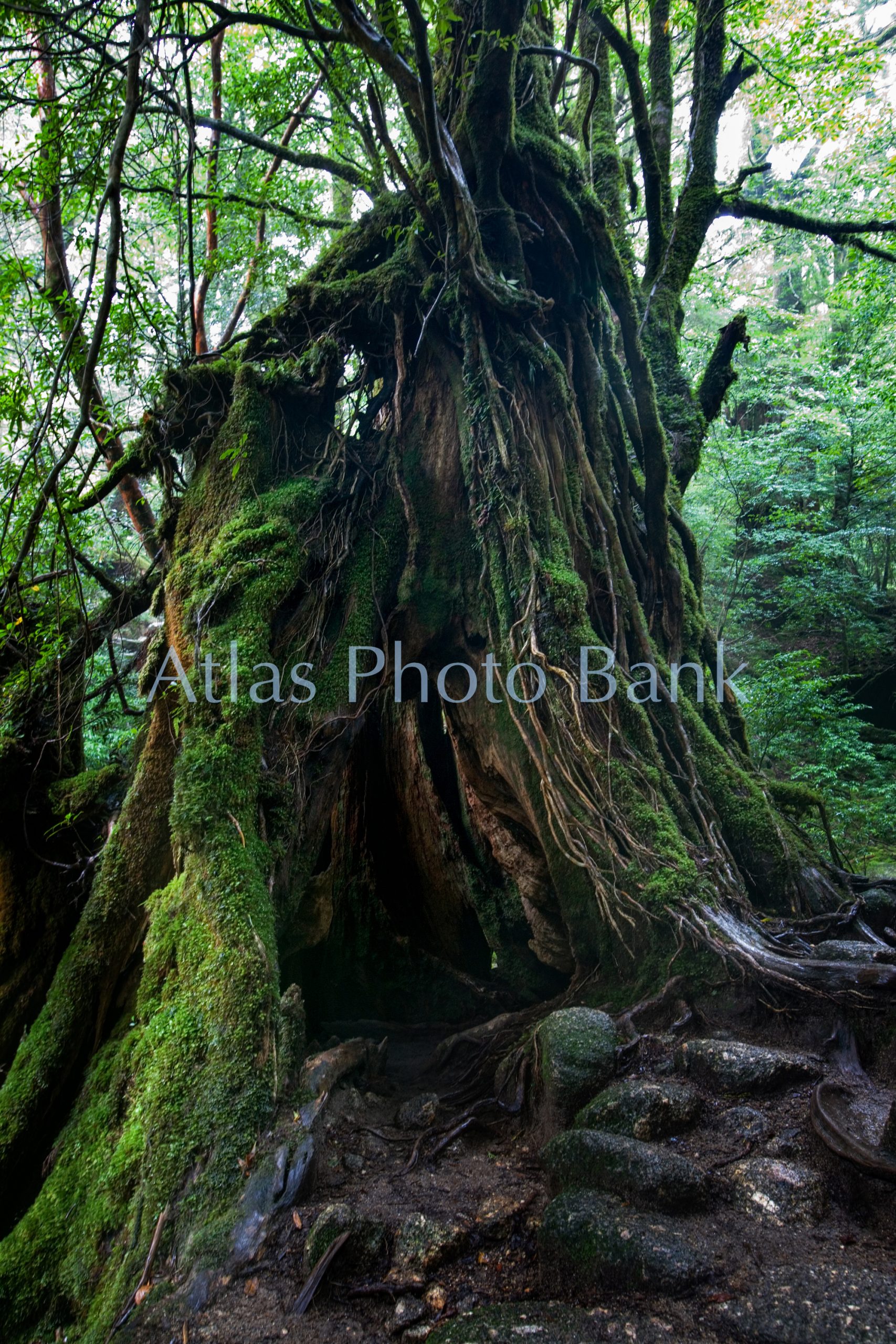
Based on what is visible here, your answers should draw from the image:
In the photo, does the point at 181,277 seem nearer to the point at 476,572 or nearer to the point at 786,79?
the point at 476,572

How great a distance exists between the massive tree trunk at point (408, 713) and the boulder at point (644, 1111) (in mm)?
720

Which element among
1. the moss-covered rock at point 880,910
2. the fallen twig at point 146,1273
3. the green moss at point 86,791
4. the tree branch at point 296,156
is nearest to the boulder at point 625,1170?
the fallen twig at point 146,1273

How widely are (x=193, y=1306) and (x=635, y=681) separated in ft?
10.6

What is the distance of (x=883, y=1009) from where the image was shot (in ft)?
8.02

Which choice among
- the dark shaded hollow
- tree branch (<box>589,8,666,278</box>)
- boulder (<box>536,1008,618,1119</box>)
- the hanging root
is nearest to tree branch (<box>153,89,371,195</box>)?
tree branch (<box>589,8,666,278</box>)

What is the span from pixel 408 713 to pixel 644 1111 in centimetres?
303

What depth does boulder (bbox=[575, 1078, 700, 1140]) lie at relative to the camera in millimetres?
2271

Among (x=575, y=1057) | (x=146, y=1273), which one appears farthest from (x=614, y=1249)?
(x=146, y=1273)

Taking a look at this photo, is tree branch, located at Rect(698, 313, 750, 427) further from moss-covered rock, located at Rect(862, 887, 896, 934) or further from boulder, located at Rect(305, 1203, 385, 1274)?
boulder, located at Rect(305, 1203, 385, 1274)

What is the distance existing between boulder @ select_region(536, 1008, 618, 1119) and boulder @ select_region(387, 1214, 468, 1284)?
67cm

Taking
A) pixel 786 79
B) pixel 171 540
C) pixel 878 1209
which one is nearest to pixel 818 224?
pixel 786 79

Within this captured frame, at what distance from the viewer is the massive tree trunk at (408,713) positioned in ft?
8.17

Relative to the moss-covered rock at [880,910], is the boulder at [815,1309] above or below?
below

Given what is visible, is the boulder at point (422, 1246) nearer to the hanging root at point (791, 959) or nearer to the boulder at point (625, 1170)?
the boulder at point (625, 1170)
